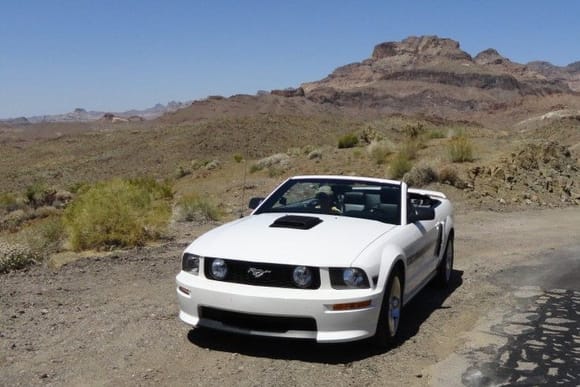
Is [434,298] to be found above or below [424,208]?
below

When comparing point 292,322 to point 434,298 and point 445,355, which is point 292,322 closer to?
point 445,355

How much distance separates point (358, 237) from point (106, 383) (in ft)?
7.79

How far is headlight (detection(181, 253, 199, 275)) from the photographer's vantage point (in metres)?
6.05

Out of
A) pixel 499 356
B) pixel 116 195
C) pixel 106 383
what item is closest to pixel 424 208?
pixel 499 356

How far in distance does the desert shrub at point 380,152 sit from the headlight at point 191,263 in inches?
779

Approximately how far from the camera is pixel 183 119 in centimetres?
10219

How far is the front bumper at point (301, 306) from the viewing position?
18.1ft

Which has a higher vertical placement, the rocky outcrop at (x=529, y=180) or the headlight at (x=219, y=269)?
the headlight at (x=219, y=269)

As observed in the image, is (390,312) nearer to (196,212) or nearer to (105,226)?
(105,226)

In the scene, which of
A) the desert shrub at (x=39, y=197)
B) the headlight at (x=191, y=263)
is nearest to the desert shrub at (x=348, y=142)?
the desert shrub at (x=39, y=197)

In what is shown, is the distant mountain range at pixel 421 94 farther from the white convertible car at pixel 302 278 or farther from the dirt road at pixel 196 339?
the white convertible car at pixel 302 278

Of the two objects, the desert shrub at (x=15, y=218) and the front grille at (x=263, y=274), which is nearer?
the front grille at (x=263, y=274)

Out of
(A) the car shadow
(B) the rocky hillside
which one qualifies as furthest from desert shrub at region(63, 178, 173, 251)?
(B) the rocky hillside

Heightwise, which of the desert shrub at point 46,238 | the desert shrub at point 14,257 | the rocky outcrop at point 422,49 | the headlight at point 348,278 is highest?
the rocky outcrop at point 422,49
